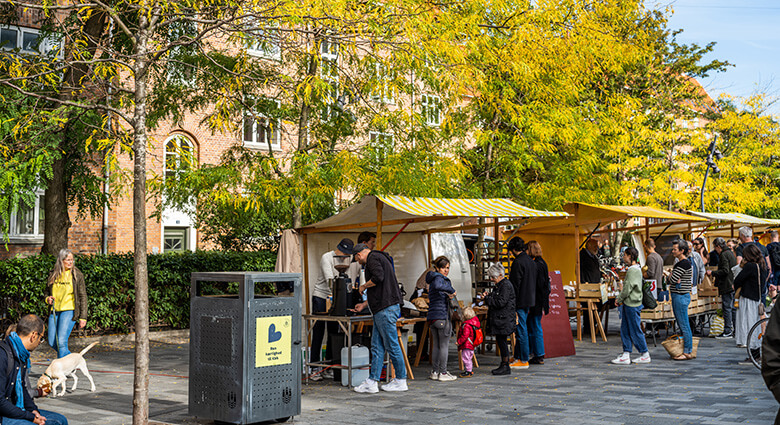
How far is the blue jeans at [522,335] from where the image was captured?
1158 cm

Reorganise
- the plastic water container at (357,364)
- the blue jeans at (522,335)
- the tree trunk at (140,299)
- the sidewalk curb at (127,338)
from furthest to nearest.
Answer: the sidewalk curb at (127,338)
the blue jeans at (522,335)
the plastic water container at (357,364)
the tree trunk at (140,299)

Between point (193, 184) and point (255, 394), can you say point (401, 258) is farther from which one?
point (255, 394)

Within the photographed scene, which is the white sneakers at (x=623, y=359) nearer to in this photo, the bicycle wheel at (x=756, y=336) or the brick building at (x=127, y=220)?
the bicycle wheel at (x=756, y=336)

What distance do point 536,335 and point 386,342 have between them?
11.0ft

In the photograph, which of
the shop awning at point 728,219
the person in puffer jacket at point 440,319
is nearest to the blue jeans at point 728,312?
the shop awning at point 728,219

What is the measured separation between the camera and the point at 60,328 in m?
10.6

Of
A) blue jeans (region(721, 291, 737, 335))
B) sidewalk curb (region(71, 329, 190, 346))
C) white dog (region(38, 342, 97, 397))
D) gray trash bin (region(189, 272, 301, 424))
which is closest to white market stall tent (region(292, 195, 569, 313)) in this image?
gray trash bin (region(189, 272, 301, 424))

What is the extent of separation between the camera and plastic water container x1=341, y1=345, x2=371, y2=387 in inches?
404

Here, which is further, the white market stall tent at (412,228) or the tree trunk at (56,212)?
the tree trunk at (56,212)

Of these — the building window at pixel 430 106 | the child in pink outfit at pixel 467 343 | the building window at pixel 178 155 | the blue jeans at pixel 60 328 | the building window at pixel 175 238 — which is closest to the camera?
the building window at pixel 178 155

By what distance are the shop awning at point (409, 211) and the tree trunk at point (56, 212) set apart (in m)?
5.36

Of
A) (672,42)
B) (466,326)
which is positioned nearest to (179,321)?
(466,326)

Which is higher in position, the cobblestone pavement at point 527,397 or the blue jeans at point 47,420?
the blue jeans at point 47,420

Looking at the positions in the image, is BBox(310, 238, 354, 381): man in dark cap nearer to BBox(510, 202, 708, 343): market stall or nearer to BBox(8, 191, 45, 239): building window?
BBox(510, 202, 708, 343): market stall
